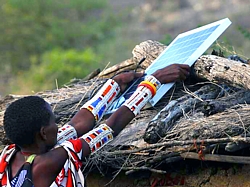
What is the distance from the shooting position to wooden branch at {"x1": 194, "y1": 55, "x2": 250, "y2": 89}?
15.8ft

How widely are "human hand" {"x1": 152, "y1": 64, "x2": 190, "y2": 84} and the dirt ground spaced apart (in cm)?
62

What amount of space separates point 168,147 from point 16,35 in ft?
58.2

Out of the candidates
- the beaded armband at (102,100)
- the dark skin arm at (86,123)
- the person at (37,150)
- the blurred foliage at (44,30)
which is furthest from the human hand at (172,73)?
→ the blurred foliage at (44,30)

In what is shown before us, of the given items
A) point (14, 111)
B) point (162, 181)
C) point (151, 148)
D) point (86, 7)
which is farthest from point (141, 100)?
point (86, 7)

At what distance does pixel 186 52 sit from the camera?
543 centimetres

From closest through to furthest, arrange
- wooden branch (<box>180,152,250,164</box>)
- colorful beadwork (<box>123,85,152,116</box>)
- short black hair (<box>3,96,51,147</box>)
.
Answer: short black hair (<box>3,96,51,147</box>) < wooden branch (<box>180,152,250,164</box>) < colorful beadwork (<box>123,85,152,116</box>)

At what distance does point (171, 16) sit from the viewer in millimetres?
34281

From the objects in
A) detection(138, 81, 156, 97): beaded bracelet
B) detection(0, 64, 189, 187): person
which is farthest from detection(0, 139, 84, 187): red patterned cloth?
detection(138, 81, 156, 97): beaded bracelet

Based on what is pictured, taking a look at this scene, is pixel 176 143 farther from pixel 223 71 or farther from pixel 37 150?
pixel 37 150

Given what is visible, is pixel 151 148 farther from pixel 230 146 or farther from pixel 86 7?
pixel 86 7

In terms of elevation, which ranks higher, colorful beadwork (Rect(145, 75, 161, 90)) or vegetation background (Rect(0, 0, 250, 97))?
colorful beadwork (Rect(145, 75, 161, 90))

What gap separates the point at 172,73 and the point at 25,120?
1536 mm

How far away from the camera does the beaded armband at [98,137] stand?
4.39 meters

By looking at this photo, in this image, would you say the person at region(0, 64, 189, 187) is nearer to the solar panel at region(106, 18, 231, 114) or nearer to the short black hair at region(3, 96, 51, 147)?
the short black hair at region(3, 96, 51, 147)
